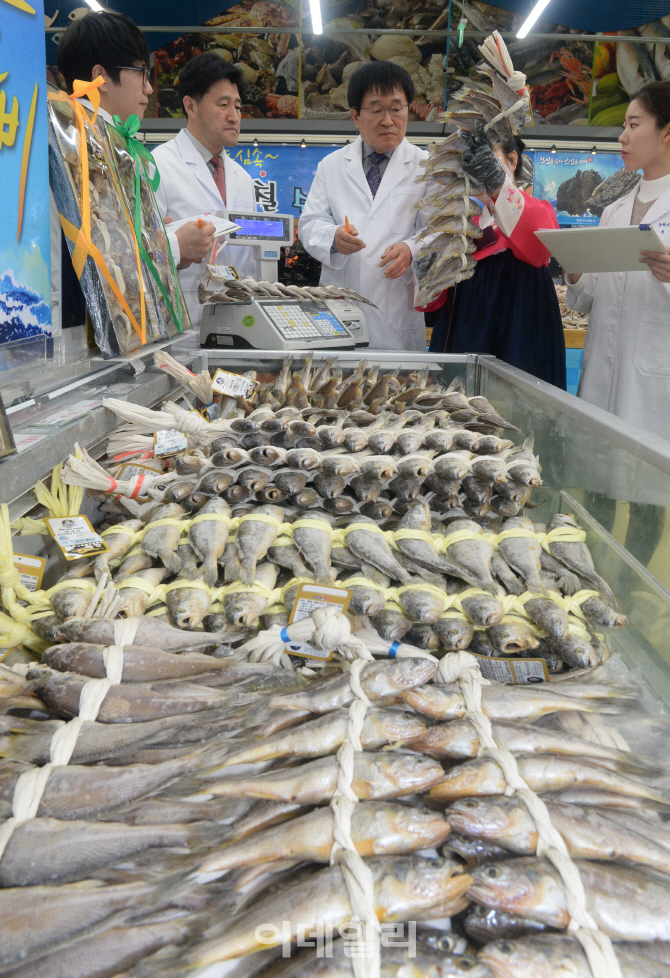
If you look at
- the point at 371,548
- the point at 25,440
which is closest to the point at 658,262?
the point at 371,548

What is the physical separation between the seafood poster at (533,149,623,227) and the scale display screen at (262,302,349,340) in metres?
5.34

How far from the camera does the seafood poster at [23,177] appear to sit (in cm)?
171

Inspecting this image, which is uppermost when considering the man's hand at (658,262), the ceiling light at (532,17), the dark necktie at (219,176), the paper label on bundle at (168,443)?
the ceiling light at (532,17)

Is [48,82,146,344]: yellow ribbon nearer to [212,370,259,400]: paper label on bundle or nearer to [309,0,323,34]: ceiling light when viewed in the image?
[212,370,259,400]: paper label on bundle

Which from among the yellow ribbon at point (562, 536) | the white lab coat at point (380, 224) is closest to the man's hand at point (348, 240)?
the white lab coat at point (380, 224)

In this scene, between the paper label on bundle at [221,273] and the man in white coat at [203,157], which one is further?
the man in white coat at [203,157]

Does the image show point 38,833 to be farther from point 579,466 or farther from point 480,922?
point 579,466

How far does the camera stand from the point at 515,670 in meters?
1.25

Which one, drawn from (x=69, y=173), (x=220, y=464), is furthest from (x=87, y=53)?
(x=220, y=464)

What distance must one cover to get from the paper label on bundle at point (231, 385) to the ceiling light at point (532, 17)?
716cm

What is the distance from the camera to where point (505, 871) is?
2.41 feet

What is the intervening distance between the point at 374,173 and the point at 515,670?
16.0ft

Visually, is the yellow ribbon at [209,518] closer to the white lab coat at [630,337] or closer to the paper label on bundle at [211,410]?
the paper label on bundle at [211,410]

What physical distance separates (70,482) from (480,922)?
4.53 feet
